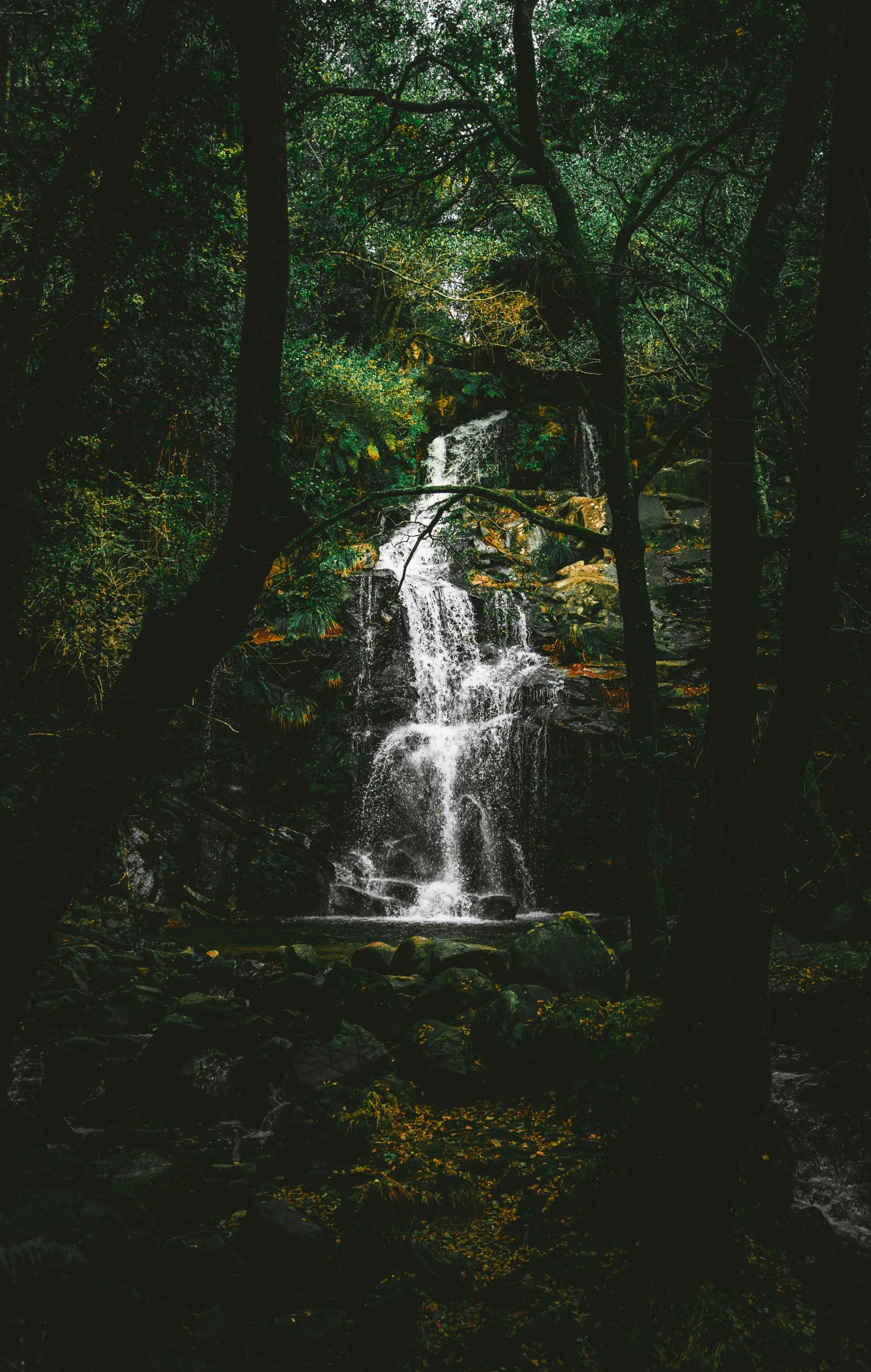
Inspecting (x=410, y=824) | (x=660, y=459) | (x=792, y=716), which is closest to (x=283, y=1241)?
(x=792, y=716)

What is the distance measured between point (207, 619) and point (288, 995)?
4.98 metres

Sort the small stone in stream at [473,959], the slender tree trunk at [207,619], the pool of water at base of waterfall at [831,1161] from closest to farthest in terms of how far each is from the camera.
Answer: the slender tree trunk at [207,619], the pool of water at base of waterfall at [831,1161], the small stone in stream at [473,959]

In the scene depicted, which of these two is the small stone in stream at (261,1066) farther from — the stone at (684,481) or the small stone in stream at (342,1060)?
the stone at (684,481)

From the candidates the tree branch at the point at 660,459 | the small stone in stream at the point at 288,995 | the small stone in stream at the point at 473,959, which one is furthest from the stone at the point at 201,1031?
the tree branch at the point at 660,459

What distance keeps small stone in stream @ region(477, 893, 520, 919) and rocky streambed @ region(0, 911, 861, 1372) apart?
14.0 ft

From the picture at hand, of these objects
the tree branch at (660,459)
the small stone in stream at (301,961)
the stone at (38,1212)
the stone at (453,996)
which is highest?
the tree branch at (660,459)

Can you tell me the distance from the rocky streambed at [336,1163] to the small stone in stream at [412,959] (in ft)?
0.08

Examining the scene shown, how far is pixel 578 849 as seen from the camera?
13656 mm

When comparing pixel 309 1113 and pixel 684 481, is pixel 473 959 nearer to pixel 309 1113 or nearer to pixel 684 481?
pixel 309 1113

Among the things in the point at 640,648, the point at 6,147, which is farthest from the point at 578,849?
the point at 6,147

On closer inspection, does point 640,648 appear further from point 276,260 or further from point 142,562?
point 142,562

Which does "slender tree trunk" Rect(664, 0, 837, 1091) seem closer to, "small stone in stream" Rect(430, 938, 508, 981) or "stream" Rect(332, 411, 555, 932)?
"small stone in stream" Rect(430, 938, 508, 981)

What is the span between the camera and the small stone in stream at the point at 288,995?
7.38m

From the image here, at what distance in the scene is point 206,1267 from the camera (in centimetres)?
353
